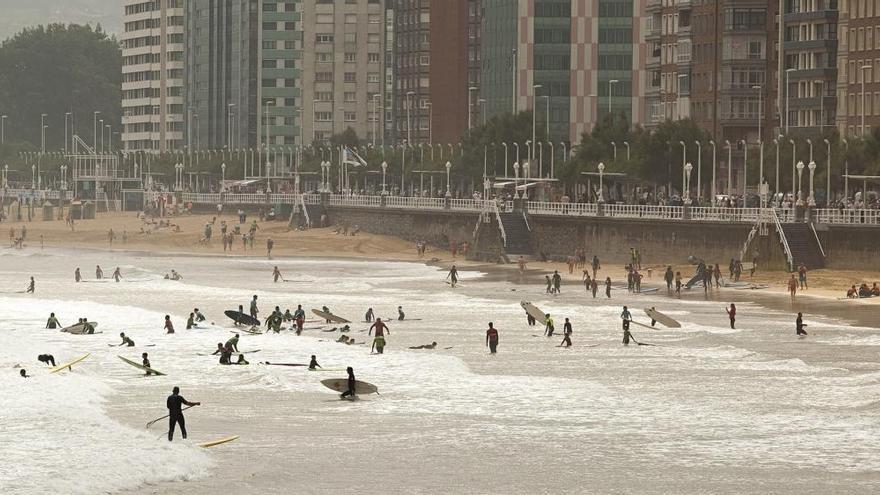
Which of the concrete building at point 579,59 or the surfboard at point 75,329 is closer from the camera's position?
the surfboard at point 75,329

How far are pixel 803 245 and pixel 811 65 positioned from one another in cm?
4579

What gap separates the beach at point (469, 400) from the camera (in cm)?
4631

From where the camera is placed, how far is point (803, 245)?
10088 cm

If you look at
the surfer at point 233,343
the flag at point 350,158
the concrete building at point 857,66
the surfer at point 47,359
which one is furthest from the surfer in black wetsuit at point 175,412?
the flag at point 350,158

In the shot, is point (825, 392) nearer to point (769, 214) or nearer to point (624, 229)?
point (769, 214)

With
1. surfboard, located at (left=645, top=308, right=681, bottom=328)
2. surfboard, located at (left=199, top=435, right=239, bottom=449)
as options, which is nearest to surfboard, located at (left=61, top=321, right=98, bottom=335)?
surfboard, located at (left=645, top=308, right=681, bottom=328)

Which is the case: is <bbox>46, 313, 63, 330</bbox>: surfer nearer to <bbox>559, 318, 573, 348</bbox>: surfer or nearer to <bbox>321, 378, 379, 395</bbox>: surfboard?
<bbox>559, 318, 573, 348</bbox>: surfer

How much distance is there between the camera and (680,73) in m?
160

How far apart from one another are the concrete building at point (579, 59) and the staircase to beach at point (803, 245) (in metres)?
87.2

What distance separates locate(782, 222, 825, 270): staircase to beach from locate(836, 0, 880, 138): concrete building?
3086 centimetres

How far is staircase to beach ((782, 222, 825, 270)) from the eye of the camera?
100 meters

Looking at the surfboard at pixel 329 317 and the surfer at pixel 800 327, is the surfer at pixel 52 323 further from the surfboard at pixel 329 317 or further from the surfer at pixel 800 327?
the surfer at pixel 800 327

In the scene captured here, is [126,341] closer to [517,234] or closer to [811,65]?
[517,234]

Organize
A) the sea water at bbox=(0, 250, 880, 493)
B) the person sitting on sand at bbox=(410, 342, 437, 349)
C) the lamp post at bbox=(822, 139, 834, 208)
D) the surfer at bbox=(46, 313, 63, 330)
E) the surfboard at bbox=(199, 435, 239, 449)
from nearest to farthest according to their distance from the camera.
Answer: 1. the sea water at bbox=(0, 250, 880, 493)
2. the surfboard at bbox=(199, 435, 239, 449)
3. the person sitting on sand at bbox=(410, 342, 437, 349)
4. the surfer at bbox=(46, 313, 63, 330)
5. the lamp post at bbox=(822, 139, 834, 208)
